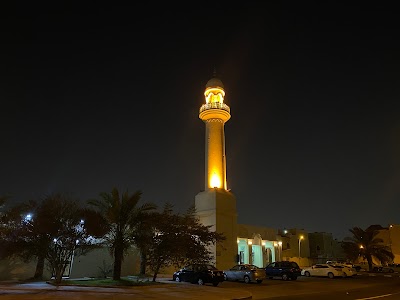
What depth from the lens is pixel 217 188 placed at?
36156 millimetres

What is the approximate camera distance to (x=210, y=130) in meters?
→ 39.4

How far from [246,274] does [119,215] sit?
8.73 meters

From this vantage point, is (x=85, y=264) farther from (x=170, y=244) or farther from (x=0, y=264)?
(x=170, y=244)

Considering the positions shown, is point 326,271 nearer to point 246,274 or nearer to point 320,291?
point 246,274

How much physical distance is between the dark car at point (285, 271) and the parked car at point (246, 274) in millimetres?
3916

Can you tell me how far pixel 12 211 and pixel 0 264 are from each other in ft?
13.6

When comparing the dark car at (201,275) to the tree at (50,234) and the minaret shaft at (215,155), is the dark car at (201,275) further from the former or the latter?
the minaret shaft at (215,155)

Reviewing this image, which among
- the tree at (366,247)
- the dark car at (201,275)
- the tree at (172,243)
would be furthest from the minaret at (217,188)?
the tree at (366,247)

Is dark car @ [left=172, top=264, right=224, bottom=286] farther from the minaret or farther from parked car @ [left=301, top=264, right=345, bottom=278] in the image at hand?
parked car @ [left=301, top=264, right=345, bottom=278]

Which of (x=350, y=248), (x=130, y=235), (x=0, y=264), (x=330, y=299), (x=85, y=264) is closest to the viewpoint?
(x=330, y=299)

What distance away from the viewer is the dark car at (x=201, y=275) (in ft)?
70.1

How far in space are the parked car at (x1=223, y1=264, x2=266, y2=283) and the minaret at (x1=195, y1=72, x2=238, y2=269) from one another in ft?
27.0

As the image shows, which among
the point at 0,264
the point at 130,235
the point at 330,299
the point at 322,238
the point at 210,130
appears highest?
the point at 210,130

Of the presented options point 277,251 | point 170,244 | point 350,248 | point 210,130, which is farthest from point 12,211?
point 350,248
